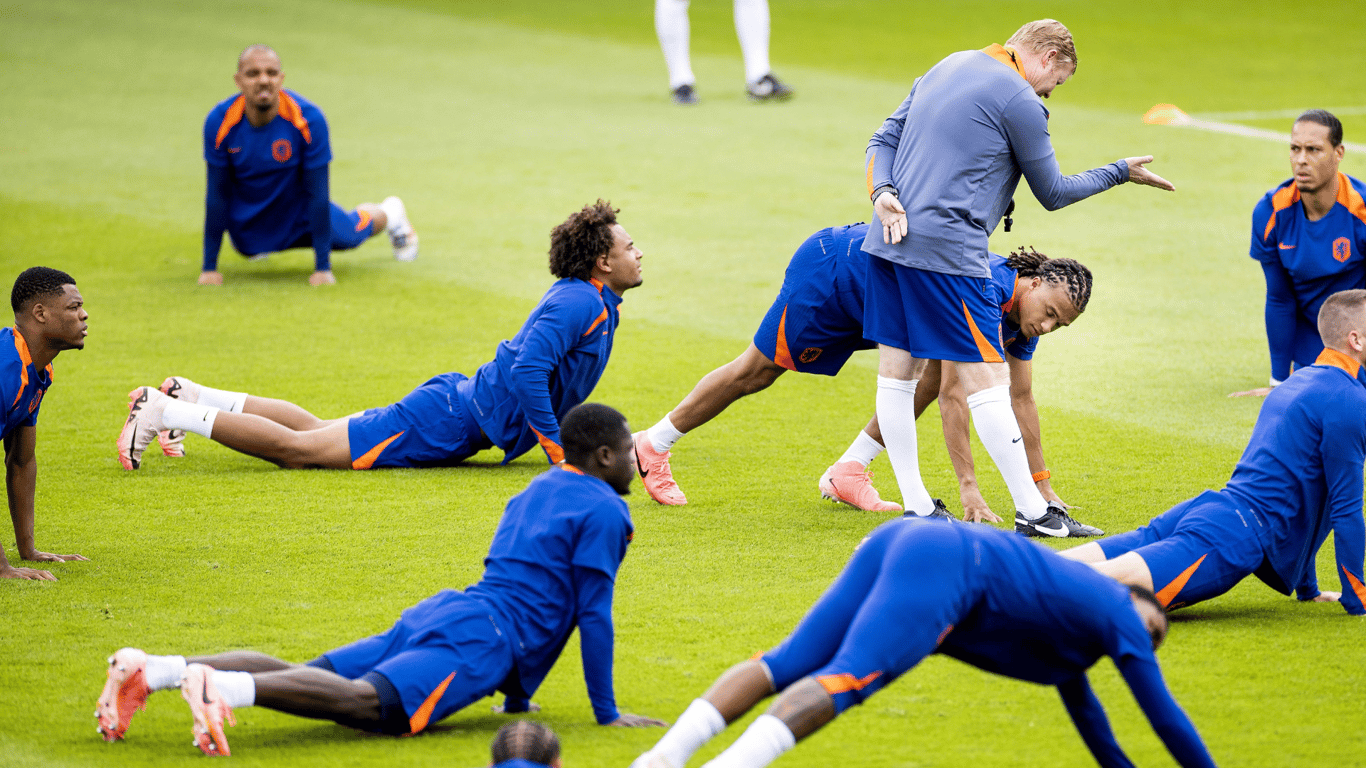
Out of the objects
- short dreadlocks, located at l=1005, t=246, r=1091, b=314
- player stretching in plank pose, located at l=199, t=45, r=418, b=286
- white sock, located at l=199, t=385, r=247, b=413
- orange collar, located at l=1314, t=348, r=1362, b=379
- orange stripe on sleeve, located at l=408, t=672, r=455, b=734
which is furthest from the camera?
player stretching in plank pose, located at l=199, t=45, r=418, b=286

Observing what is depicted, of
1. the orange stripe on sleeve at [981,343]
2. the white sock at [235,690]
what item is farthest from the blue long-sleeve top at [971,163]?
the white sock at [235,690]

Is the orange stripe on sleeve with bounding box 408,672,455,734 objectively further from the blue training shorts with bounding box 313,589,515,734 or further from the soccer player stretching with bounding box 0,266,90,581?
the soccer player stretching with bounding box 0,266,90,581

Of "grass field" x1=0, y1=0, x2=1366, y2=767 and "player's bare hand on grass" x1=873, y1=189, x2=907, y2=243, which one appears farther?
"player's bare hand on grass" x1=873, y1=189, x2=907, y2=243

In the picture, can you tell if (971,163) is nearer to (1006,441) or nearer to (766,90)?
(1006,441)

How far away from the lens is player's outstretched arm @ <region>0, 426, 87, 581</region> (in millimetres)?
5434

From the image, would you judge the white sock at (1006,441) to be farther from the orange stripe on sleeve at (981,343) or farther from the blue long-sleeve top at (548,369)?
the blue long-sleeve top at (548,369)

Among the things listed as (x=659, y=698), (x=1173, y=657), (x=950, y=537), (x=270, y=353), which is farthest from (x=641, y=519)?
(x=270, y=353)

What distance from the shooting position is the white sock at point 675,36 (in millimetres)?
16734

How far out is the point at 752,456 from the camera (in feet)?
24.2

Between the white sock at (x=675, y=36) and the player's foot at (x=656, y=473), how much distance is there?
10.8 meters

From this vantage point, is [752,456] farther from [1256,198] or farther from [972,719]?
[1256,198]

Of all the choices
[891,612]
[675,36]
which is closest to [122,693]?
[891,612]

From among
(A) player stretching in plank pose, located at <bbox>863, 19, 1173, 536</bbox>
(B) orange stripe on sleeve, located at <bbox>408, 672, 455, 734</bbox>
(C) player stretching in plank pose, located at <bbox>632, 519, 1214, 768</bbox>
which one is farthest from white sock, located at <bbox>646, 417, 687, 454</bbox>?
(C) player stretching in plank pose, located at <bbox>632, 519, 1214, 768</bbox>

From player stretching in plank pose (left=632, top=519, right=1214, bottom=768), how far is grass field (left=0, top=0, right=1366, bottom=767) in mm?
429
